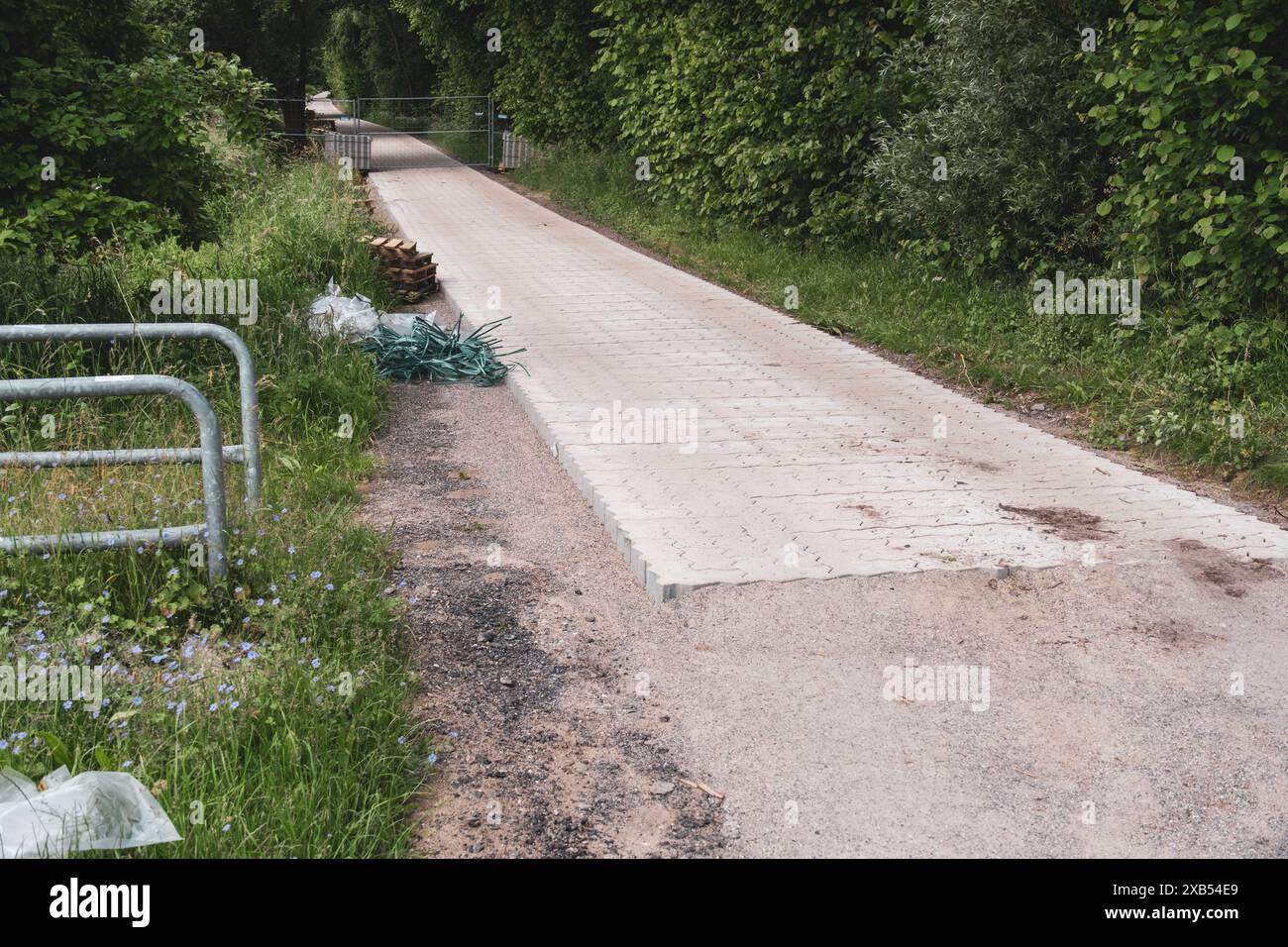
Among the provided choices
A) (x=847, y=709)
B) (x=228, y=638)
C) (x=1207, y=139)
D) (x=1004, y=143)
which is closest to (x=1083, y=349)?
(x=1207, y=139)

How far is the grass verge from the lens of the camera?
7.92 metres

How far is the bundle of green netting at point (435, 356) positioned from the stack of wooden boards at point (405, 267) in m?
2.57

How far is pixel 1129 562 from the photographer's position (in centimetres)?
600

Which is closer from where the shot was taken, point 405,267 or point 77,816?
point 77,816

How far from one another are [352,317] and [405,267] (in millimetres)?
2691

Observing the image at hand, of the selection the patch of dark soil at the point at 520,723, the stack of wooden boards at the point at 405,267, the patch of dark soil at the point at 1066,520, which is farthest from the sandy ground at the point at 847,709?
the stack of wooden boards at the point at 405,267

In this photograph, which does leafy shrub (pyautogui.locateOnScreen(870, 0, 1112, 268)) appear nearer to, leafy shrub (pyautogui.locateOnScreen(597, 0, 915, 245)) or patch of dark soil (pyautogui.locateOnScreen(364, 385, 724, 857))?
leafy shrub (pyautogui.locateOnScreen(597, 0, 915, 245))

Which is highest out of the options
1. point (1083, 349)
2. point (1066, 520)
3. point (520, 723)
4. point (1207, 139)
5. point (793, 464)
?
point (1207, 139)

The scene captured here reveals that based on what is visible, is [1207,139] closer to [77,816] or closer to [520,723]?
[520,723]

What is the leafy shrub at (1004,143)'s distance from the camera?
34.2ft

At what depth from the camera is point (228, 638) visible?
5.05 metres

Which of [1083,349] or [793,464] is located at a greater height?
[1083,349]

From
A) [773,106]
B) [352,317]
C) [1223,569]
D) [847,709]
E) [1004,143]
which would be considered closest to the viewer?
[847,709]

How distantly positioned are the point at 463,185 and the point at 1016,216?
673 inches
